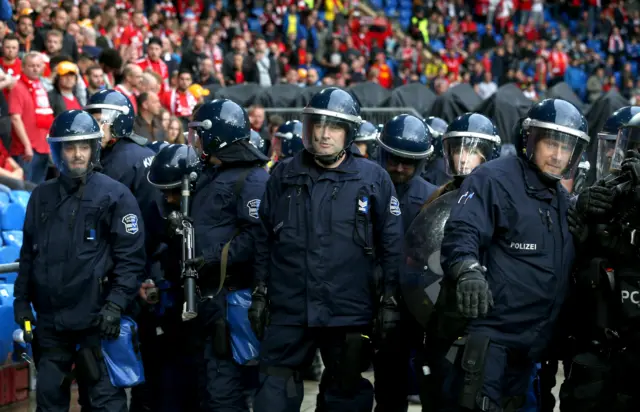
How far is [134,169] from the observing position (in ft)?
23.8

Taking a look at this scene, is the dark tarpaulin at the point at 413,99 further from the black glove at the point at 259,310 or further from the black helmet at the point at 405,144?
the black glove at the point at 259,310

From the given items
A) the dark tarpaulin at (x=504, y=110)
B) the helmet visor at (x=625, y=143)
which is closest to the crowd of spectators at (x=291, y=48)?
the dark tarpaulin at (x=504, y=110)

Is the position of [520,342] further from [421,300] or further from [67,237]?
[67,237]

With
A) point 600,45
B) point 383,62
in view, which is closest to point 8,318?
point 383,62

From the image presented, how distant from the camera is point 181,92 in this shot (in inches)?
567

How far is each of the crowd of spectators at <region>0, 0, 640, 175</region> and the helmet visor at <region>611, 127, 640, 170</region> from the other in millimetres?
6240

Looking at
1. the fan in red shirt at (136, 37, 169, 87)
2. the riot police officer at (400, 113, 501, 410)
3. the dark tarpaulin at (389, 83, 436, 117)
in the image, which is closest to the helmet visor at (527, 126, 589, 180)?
the riot police officer at (400, 113, 501, 410)

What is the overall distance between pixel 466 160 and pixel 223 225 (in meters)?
1.48

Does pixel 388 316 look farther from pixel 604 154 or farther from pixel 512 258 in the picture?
pixel 604 154

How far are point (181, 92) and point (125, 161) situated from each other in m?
7.25

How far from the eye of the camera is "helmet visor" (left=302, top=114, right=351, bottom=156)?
5.86 meters

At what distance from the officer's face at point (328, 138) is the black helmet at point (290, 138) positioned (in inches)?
134

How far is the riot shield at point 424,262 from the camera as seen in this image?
5512 mm

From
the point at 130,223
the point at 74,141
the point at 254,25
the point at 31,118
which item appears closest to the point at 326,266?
the point at 130,223
